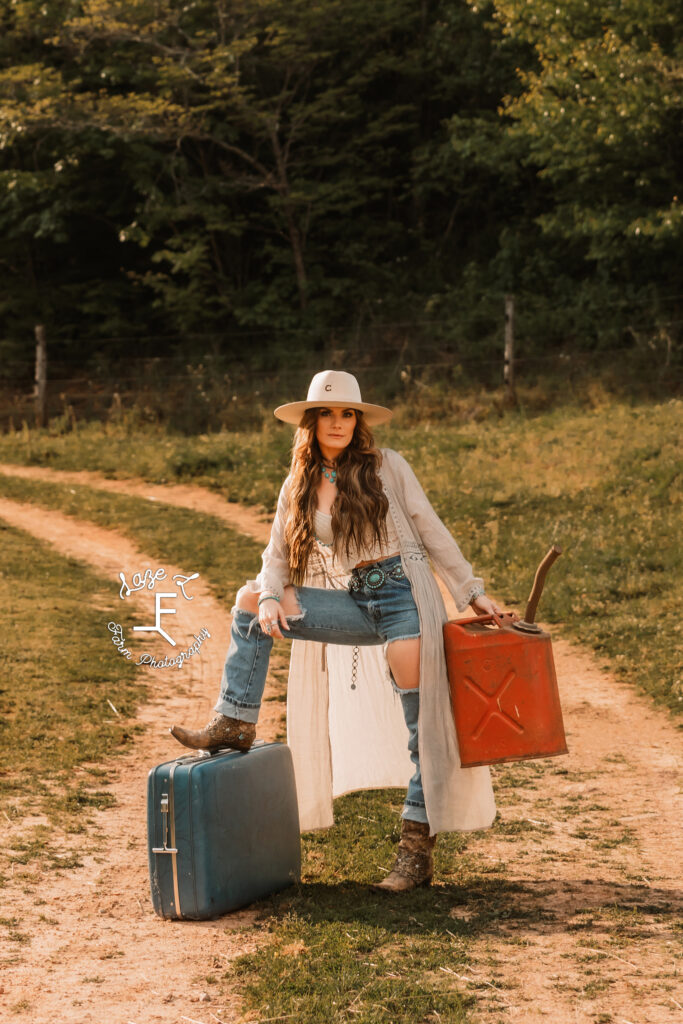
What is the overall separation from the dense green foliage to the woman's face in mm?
16212

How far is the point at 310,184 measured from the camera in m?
25.9

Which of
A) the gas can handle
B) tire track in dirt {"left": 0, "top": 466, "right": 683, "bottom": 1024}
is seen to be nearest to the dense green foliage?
tire track in dirt {"left": 0, "top": 466, "right": 683, "bottom": 1024}

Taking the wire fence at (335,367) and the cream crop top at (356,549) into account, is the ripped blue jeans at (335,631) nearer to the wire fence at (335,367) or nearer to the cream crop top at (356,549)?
the cream crop top at (356,549)

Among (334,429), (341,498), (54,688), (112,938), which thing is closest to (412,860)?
(112,938)

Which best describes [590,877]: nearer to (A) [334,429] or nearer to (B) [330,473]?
(B) [330,473]

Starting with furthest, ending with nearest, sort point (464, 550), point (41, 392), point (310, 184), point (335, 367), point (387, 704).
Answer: point (310, 184)
point (335, 367)
point (41, 392)
point (464, 550)
point (387, 704)

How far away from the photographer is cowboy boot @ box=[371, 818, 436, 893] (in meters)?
4.70

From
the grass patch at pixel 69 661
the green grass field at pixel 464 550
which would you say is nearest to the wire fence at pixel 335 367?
the green grass field at pixel 464 550

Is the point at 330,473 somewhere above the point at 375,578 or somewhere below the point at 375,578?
above

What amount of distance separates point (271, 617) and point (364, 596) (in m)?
0.40

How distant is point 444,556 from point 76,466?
13064mm

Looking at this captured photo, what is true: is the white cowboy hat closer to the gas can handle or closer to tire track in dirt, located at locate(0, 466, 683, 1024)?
the gas can handle

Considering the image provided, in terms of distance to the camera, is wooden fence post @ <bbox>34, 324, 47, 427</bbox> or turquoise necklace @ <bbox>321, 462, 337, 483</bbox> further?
wooden fence post @ <bbox>34, 324, 47, 427</bbox>

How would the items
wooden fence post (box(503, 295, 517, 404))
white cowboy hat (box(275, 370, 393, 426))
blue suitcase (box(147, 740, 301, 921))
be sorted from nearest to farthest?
blue suitcase (box(147, 740, 301, 921))
white cowboy hat (box(275, 370, 393, 426))
wooden fence post (box(503, 295, 517, 404))
